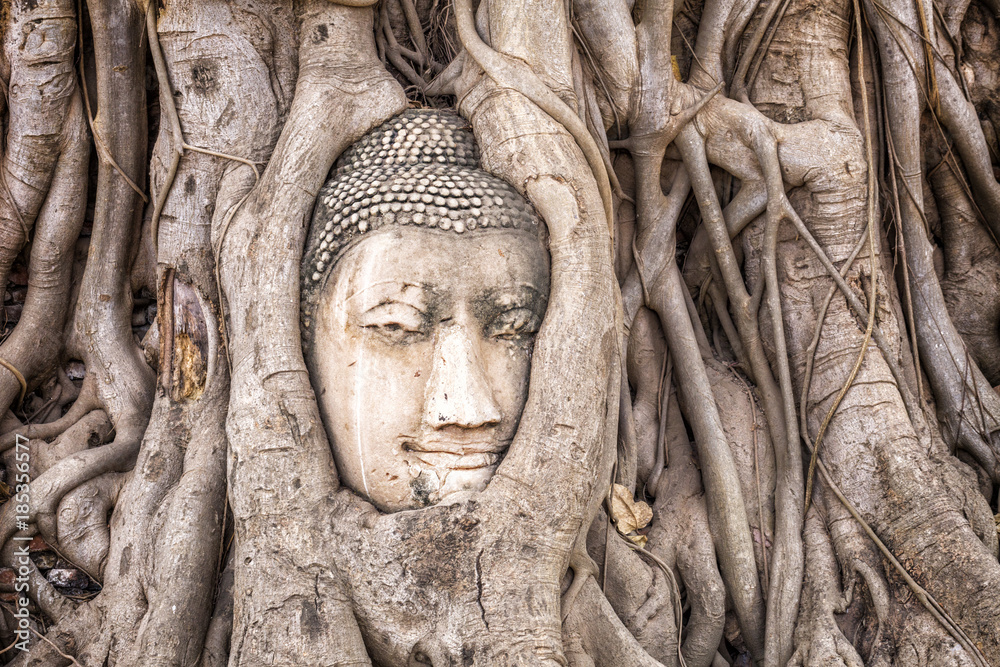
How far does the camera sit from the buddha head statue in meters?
2.23

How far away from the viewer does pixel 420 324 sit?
224 centimetres

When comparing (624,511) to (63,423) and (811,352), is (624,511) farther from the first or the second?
(63,423)

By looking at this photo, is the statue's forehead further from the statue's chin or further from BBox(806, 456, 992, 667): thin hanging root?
BBox(806, 456, 992, 667): thin hanging root

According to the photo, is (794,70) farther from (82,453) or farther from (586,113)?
(82,453)

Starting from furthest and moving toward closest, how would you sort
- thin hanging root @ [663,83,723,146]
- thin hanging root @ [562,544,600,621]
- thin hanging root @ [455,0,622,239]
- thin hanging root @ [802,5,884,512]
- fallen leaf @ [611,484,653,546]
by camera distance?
thin hanging root @ [663,83,723,146] → thin hanging root @ [802,5,884,512] → fallen leaf @ [611,484,653,546] → thin hanging root @ [455,0,622,239] → thin hanging root @ [562,544,600,621]

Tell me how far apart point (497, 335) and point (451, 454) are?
379 mm

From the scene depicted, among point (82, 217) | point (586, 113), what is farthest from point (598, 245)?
point (82, 217)

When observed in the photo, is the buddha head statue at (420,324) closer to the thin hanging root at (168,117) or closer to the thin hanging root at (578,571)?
the thin hanging root at (578,571)

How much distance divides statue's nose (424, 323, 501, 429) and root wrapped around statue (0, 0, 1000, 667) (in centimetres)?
1

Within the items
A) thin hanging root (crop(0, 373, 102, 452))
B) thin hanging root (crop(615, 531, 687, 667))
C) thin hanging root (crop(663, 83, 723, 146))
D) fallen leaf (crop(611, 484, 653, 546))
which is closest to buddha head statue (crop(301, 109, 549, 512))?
fallen leaf (crop(611, 484, 653, 546))

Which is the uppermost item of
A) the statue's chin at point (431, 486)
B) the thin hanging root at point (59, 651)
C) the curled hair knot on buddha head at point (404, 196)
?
the curled hair knot on buddha head at point (404, 196)

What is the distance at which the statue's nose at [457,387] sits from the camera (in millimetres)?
2186

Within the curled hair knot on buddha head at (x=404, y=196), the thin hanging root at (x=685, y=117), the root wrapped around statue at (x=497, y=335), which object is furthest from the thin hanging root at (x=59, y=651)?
the thin hanging root at (x=685, y=117)

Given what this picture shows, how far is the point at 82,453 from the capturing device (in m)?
2.63
